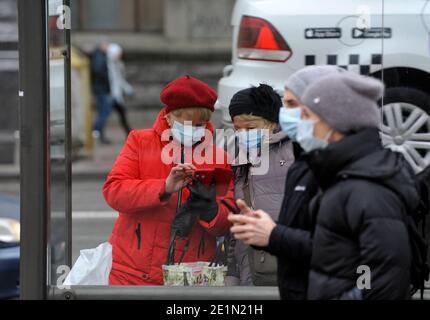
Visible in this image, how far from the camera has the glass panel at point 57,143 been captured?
358 centimetres

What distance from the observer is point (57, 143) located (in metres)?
3.72

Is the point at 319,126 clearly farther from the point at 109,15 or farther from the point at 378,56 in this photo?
the point at 109,15

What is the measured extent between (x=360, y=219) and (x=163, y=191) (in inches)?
49.6

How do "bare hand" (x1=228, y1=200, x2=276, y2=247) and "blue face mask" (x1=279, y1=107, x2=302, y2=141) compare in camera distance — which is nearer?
"bare hand" (x1=228, y1=200, x2=276, y2=247)

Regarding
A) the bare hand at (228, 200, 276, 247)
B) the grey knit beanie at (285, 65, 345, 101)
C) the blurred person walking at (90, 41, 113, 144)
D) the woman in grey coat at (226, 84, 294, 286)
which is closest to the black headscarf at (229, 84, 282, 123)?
the woman in grey coat at (226, 84, 294, 286)

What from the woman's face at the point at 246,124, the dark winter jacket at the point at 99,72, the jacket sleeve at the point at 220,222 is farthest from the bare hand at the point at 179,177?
the dark winter jacket at the point at 99,72

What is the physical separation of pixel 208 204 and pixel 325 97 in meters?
1.11

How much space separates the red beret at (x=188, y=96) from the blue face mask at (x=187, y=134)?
8 cm

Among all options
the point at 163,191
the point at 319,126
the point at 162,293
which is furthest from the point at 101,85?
the point at 319,126

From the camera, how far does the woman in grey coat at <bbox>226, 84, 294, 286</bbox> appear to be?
359 cm

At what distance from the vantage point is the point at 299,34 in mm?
5152

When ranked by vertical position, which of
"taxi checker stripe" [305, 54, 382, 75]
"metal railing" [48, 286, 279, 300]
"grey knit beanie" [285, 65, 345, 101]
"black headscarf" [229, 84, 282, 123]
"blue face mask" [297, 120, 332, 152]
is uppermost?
"grey knit beanie" [285, 65, 345, 101]

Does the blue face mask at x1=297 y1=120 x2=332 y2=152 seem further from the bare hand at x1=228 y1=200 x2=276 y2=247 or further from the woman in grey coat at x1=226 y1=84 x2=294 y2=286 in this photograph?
the woman in grey coat at x1=226 y1=84 x2=294 y2=286

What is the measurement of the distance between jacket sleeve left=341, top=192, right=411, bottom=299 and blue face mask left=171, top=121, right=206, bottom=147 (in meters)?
1.22
